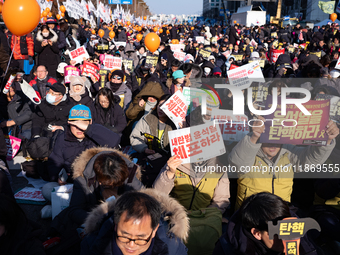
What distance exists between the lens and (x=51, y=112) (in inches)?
171

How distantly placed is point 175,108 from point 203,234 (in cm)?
151

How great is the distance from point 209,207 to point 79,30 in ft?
41.9

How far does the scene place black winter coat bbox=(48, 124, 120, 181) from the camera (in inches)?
121

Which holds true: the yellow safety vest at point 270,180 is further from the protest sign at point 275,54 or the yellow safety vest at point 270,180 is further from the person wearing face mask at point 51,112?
the protest sign at point 275,54

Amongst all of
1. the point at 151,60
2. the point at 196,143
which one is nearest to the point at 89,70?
the point at 151,60

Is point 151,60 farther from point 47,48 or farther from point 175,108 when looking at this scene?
point 175,108

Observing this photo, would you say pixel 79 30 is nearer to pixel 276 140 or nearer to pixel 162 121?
pixel 162 121

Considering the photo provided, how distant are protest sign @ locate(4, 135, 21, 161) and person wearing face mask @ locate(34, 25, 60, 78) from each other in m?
3.69

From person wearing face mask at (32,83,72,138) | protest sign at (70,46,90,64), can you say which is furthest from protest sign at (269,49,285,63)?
person wearing face mask at (32,83,72,138)

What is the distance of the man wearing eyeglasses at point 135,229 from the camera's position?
1549 millimetres

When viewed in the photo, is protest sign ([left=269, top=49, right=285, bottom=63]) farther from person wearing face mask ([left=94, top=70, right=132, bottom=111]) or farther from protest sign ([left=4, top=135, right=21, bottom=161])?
protest sign ([left=4, top=135, right=21, bottom=161])

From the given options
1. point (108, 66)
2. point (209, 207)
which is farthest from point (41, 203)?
point (108, 66)

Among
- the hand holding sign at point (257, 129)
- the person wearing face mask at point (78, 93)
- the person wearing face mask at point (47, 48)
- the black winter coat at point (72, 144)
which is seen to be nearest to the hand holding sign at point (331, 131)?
the hand holding sign at point (257, 129)

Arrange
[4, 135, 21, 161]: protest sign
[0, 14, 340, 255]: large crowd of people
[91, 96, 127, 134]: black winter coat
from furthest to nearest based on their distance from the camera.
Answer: [4, 135, 21, 161]: protest sign
[91, 96, 127, 134]: black winter coat
[0, 14, 340, 255]: large crowd of people
